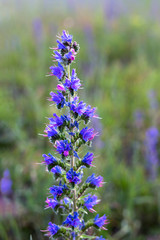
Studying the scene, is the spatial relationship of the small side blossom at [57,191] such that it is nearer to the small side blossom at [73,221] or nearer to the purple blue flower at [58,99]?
the small side blossom at [73,221]

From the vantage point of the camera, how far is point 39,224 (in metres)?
2.88

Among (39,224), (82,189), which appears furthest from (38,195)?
(82,189)

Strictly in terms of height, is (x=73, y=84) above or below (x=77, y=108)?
above

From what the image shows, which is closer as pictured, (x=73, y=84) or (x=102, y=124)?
(x=73, y=84)

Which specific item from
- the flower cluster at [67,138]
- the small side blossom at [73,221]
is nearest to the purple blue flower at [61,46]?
the flower cluster at [67,138]

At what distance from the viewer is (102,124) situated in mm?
4637

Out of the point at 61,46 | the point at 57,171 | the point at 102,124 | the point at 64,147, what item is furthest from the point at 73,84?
the point at 102,124

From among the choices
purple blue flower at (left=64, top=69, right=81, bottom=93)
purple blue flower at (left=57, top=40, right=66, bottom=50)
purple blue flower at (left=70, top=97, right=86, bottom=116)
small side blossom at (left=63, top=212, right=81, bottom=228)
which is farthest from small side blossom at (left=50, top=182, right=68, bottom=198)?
purple blue flower at (left=57, top=40, right=66, bottom=50)

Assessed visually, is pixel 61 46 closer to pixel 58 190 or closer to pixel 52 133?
pixel 52 133

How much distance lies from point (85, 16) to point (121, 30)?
6.15ft

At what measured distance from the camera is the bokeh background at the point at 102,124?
9.86ft

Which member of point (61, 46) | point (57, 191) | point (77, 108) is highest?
point (61, 46)

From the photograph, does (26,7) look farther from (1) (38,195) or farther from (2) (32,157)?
(1) (38,195)

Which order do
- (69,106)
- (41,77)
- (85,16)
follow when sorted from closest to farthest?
(69,106)
(41,77)
(85,16)
